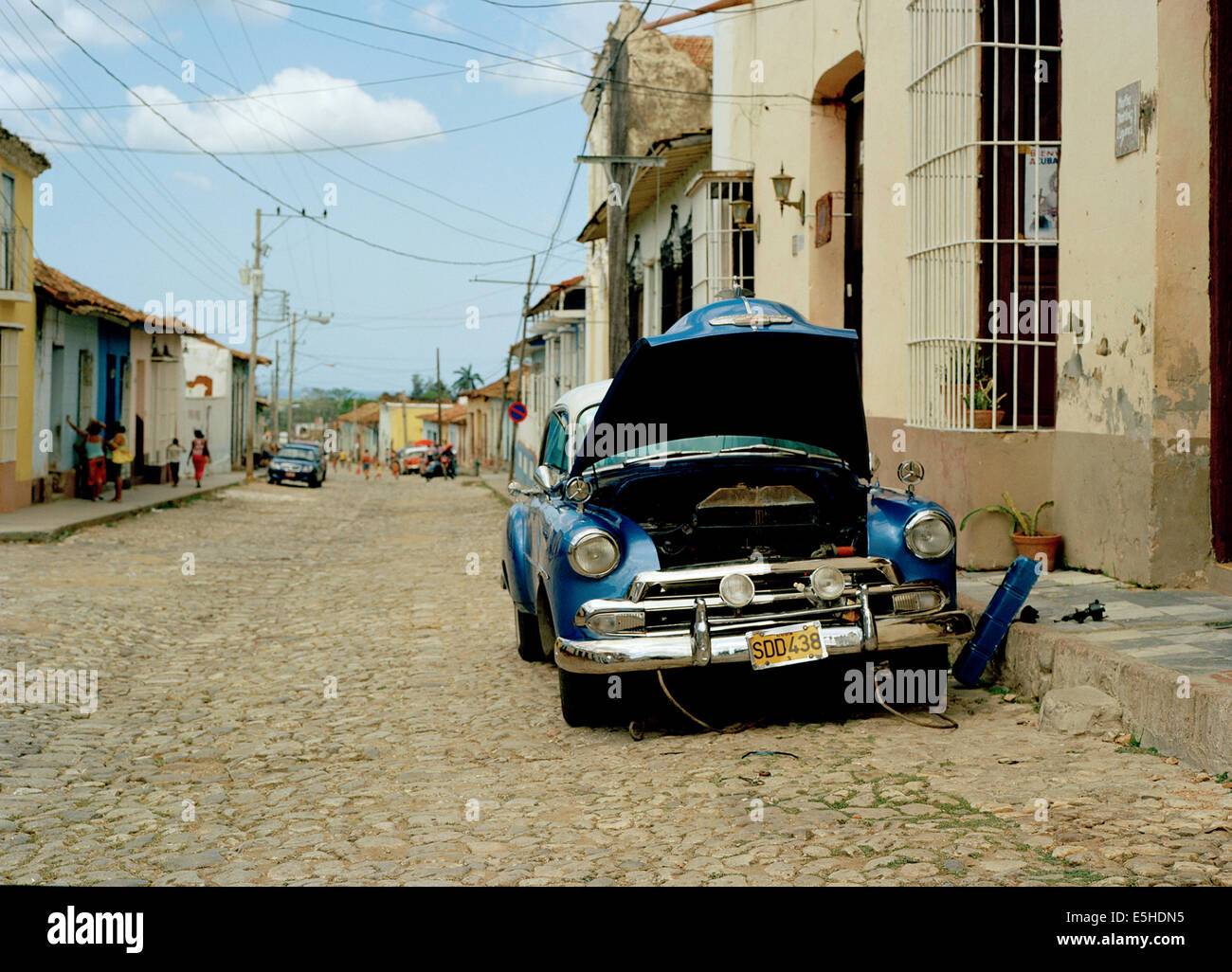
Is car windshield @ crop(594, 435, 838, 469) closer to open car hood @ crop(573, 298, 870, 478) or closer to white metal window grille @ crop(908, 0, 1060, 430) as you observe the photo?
open car hood @ crop(573, 298, 870, 478)

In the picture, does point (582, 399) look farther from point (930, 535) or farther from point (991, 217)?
point (991, 217)

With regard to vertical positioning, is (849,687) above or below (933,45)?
below

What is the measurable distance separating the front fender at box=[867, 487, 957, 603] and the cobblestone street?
68cm

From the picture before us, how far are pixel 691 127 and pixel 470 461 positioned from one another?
48.9 metres

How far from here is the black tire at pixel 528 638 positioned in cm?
757

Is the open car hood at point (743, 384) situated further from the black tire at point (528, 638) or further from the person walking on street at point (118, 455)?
the person walking on street at point (118, 455)

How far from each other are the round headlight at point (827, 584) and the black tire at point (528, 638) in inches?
99.9

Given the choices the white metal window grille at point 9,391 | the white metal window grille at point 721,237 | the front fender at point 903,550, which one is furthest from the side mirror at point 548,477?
the white metal window grille at point 9,391

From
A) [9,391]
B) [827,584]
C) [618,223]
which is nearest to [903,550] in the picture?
[827,584]

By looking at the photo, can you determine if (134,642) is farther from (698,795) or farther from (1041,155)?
(1041,155)

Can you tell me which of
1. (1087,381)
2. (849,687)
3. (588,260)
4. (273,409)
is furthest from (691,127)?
(273,409)

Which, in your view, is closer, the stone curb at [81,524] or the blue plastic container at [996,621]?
the blue plastic container at [996,621]

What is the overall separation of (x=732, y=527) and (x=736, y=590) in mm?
523

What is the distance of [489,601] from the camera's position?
10.7 meters
